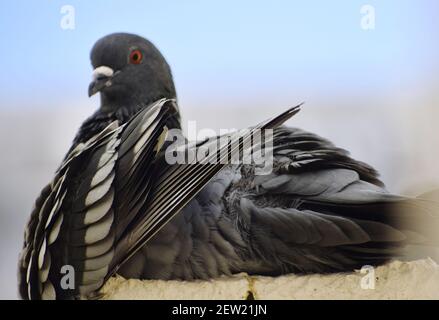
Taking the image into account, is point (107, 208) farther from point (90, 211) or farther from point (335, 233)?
point (335, 233)

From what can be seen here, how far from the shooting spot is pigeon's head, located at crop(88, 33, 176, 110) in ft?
5.57

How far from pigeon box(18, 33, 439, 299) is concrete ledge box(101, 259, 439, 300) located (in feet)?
0.07

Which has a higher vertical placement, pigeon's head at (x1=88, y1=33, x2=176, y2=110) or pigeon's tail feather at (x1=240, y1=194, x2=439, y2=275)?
pigeon's head at (x1=88, y1=33, x2=176, y2=110)

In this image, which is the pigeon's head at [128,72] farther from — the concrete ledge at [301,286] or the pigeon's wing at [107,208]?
the concrete ledge at [301,286]

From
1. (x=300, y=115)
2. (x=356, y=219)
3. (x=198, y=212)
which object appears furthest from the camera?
(x=300, y=115)

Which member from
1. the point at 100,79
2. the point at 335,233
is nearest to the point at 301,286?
the point at 335,233

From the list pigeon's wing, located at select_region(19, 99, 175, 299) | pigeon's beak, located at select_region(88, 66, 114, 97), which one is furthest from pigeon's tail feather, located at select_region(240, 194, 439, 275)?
pigeon's beak, located at select_region(88, 66, 114, 97)

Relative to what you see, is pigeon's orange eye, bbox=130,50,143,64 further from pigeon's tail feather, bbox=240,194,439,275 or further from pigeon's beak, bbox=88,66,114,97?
pigeon's tail feather, bbox=240,194,439,275

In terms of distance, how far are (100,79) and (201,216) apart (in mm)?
535

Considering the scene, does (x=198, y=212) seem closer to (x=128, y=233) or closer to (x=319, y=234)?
(x=128, y=233)

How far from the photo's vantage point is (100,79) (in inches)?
67.0

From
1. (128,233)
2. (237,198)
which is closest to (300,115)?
(237,198)

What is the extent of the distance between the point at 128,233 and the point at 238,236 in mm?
251

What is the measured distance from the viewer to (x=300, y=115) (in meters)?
1.66
